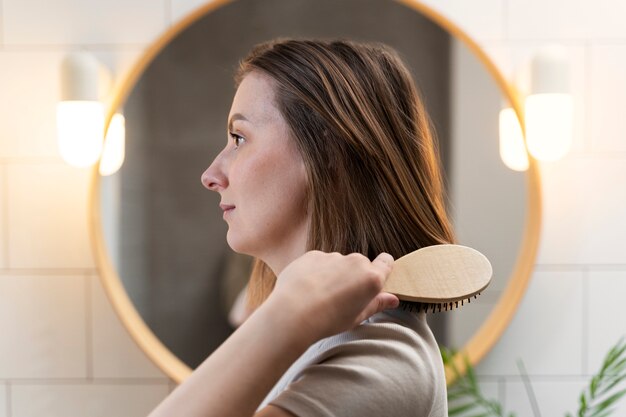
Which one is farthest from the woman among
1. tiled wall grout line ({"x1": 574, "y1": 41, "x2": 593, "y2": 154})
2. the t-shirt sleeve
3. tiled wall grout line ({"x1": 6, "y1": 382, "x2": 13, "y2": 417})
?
tiled wall grout line ({"x1": 6, "y1": 382, "x2": 13, "y2": 417})

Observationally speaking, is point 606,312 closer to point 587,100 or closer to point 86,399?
point 587,100

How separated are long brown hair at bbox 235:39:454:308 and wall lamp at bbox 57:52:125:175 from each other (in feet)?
2.16

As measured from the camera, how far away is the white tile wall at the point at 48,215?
49.4 inches

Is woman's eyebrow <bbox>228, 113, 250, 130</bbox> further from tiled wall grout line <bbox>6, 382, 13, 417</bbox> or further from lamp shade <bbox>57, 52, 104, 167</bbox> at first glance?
tiled wall grout line <bbox>6, 382, 13, 417</bbox>

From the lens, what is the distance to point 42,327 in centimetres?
128

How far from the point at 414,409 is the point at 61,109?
0.93m

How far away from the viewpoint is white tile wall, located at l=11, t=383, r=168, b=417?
4.15ft

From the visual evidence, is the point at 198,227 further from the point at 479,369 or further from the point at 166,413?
the point at 166,413

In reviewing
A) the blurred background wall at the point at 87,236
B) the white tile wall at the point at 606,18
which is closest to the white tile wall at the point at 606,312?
the blurred background wall at the point at 87,236

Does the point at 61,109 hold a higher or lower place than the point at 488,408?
higher

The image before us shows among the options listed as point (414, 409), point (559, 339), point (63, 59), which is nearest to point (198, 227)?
point (63, 59)

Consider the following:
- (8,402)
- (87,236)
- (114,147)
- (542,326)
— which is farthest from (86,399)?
(542,326)

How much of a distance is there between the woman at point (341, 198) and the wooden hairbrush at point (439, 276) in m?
0.01

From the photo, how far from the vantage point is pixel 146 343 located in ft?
4.00
